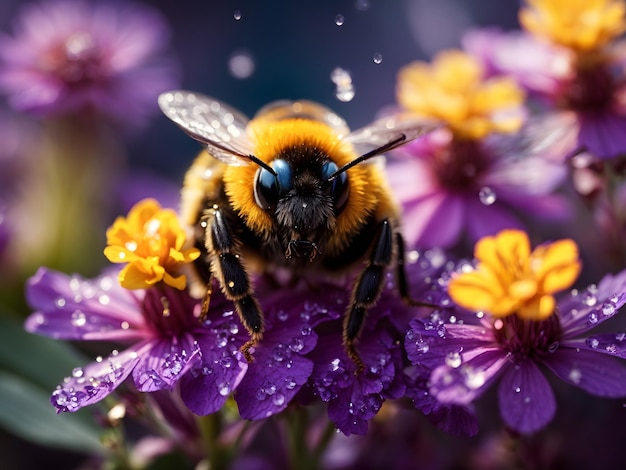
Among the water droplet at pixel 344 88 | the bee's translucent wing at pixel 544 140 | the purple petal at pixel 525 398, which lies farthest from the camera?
the bee's translucent wing at pixel 544 140

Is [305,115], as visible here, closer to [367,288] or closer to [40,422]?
[367,288]

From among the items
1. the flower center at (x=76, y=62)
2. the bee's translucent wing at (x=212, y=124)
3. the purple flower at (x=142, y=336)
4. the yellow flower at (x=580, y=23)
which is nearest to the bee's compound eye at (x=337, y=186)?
the bee's translucent wing at (x=212, y=124)

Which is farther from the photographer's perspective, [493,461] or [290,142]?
[493,461]

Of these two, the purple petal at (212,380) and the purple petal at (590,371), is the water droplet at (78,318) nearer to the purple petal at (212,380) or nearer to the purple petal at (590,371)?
the purple petal at (212,380)

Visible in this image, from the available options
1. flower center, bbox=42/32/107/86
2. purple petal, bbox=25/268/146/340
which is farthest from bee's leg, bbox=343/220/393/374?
flower center, bbox=42/32/107/86

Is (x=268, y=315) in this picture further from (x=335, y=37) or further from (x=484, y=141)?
(x=335, y=37)

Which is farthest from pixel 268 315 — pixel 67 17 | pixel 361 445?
pixel 67 17

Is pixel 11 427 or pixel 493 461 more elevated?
pixel 11 427
